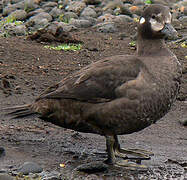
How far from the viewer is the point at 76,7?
11.6 metres

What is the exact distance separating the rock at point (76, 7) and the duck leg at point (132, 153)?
717cm

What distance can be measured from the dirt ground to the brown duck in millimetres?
303

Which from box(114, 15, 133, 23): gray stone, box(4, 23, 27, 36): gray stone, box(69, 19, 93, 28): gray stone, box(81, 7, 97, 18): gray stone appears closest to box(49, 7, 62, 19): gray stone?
box(81, 7, 97, 18): gray stone

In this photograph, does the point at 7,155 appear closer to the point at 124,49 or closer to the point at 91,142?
the point at 91,142

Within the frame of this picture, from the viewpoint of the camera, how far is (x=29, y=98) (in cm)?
604

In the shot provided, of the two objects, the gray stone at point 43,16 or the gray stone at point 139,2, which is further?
the gray stone at point 139,2

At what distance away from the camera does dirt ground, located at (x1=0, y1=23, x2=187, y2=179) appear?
4.30 metres

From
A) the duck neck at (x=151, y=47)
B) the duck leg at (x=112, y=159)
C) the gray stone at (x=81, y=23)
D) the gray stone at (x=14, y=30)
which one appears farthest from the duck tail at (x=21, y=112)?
the gray stone at (x=81, y=23)

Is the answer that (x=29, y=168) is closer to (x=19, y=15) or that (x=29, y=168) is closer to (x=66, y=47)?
(x=66, y=47)

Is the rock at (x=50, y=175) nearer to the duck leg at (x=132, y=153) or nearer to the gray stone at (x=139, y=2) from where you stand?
the duck leg at (x=132, y=153)

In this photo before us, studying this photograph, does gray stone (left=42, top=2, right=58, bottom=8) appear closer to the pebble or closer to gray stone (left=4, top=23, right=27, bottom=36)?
the pebble

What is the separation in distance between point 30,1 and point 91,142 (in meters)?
7.76

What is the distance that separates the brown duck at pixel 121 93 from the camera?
414 centimetres

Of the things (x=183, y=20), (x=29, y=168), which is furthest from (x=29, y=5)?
(x=29, y=168)
